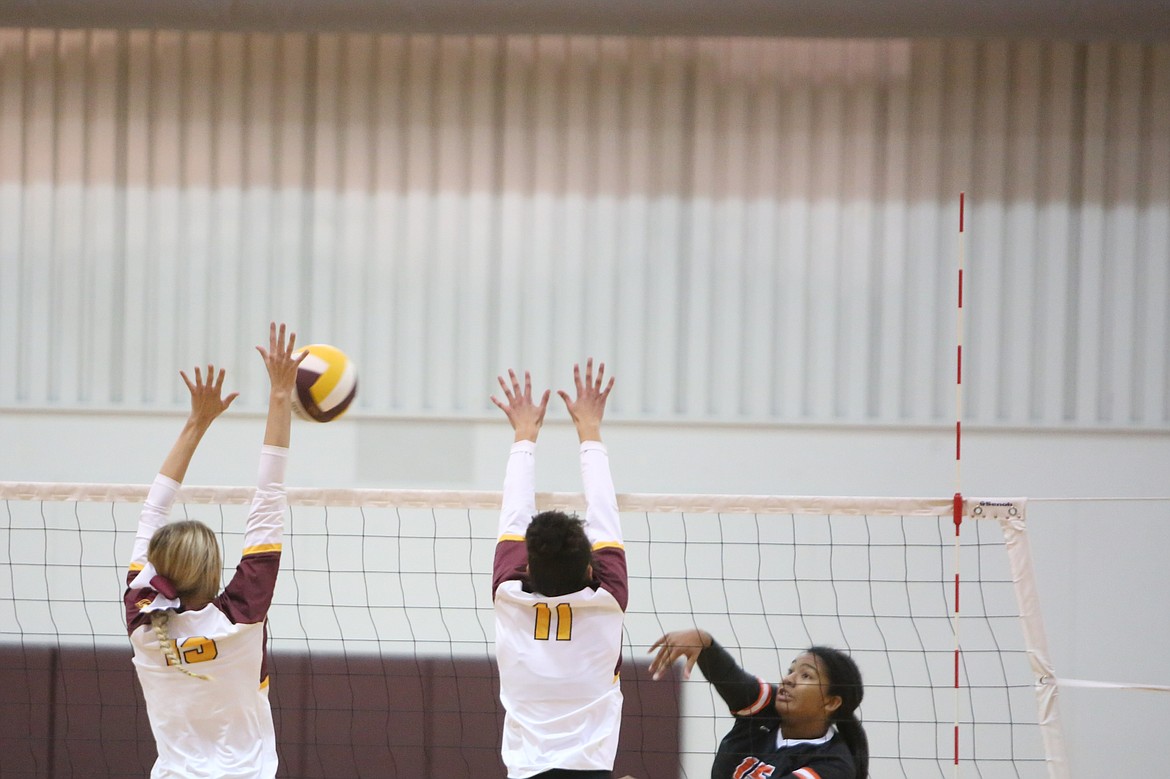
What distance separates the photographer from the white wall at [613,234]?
22.4 ft

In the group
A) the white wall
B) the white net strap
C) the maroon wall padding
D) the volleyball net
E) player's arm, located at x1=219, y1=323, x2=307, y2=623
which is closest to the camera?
player's arm, located at x1=219, y1=323, x2=307, y2=623

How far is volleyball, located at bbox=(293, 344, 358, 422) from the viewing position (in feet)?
12.7

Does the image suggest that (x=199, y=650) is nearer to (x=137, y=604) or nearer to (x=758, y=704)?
(x=137, y=604)

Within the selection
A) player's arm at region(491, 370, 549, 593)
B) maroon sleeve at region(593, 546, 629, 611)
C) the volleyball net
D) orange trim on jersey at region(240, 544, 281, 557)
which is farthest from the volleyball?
the volleyball net

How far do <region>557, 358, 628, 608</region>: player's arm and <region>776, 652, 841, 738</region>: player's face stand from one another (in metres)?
0.76

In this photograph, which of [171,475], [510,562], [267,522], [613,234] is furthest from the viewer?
[613,234]

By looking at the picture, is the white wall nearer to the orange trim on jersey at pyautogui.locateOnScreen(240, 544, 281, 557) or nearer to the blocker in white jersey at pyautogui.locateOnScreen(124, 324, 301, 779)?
the orange trim on jersey at pyautogui.locateOnScreen(240, 544, 281, 557)

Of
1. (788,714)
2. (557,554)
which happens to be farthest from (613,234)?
(557,554)

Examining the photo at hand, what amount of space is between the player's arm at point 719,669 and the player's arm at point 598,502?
1.75 feet

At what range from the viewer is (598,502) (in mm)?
3422

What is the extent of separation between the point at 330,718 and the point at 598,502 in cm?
352

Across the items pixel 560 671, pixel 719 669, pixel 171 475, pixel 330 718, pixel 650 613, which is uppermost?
pixel 171 475

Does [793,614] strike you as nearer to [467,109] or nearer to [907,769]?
[907,769]

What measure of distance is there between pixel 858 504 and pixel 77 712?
4.65m
